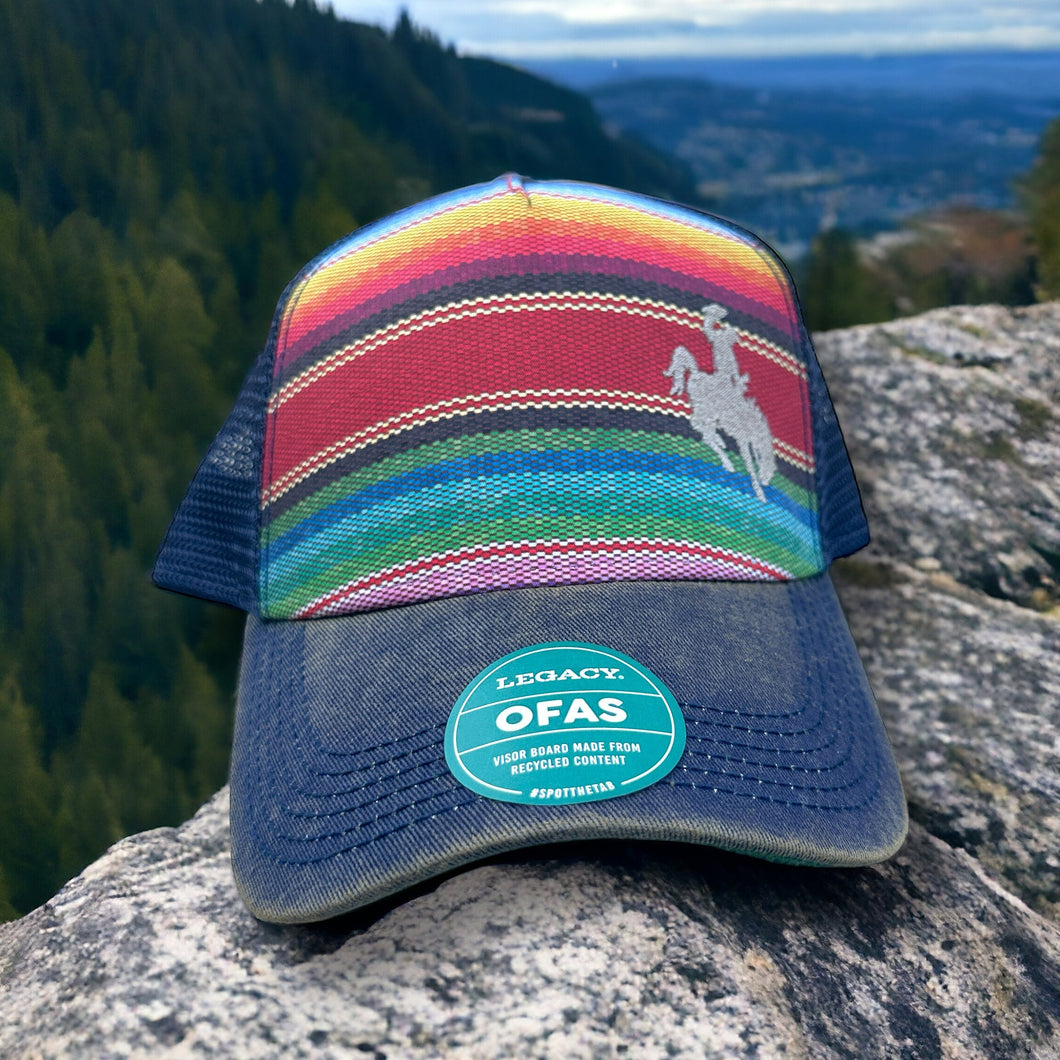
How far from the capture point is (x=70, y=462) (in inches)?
43.0

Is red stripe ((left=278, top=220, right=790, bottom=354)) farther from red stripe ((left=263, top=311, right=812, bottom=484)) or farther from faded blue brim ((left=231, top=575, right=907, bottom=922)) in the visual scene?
faded blue brim ((left=231, top=575, right=907, bottom=922))

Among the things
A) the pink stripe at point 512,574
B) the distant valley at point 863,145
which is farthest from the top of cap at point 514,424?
the distant valley at point 863,145

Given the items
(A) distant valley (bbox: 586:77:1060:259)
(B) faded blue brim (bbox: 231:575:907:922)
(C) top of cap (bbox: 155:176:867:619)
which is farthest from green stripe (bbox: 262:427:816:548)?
(A) distant valley (bbox: 586:77:1060:259)

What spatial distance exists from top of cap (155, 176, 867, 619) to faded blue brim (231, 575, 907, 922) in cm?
4

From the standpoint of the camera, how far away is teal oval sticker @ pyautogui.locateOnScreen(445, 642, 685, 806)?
692 mm

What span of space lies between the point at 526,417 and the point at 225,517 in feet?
1.03

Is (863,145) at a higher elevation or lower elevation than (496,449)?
higher

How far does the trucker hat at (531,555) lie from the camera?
2.31 ft

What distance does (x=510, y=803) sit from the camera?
0.68m

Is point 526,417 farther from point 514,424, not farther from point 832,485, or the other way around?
point 832,485

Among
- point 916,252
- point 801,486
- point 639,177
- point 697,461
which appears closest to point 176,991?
point 697,461

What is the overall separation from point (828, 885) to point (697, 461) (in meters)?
0.36

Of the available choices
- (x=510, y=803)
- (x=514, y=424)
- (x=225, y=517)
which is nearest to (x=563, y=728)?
(x=510, y=803)

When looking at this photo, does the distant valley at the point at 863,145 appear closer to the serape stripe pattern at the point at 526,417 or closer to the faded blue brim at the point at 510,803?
the serape stripe pattern at the point at 526,417
